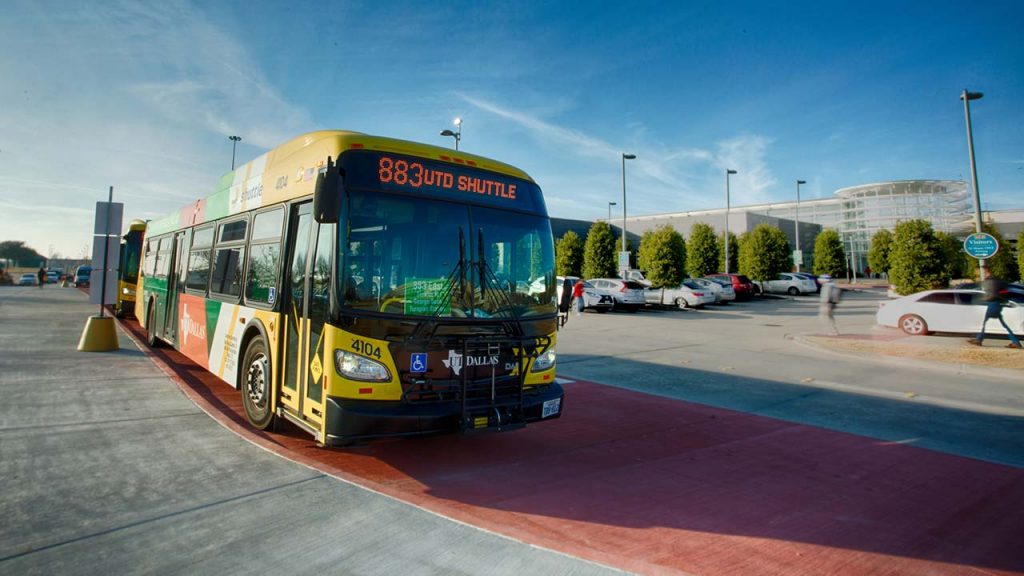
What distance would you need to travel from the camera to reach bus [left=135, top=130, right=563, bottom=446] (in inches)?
176

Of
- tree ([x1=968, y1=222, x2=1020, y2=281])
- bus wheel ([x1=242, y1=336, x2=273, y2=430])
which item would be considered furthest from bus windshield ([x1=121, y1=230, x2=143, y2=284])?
tree ([x1=968, y1=222, x2=1020, y2=281])

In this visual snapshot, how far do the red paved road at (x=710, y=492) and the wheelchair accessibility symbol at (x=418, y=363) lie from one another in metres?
1.01

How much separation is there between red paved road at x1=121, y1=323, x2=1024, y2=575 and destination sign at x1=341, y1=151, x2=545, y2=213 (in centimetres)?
261

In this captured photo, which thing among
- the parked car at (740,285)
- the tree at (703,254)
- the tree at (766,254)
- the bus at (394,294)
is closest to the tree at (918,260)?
the parked car at (740,285)

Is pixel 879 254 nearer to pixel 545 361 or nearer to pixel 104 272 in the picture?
pixel 545 361

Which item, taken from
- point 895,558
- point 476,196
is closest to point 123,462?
point 476,196

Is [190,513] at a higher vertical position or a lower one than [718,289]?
lower

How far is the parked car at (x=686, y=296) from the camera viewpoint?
96.5ft

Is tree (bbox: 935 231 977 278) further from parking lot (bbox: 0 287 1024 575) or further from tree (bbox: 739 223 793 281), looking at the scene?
parking lot (bbox: 0 287 1024 575)

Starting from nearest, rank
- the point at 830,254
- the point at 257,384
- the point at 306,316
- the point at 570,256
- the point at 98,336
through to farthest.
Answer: the point at 306,316 < the point at 257,384 < the point at 98,336 < the point at 570,256 < the point at 830,254

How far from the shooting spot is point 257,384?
238 inches

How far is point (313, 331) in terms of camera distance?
4758 mm

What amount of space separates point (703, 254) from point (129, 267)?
1422 inches

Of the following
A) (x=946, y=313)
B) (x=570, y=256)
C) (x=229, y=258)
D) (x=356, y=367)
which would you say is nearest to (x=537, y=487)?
(x=356, y=367)
